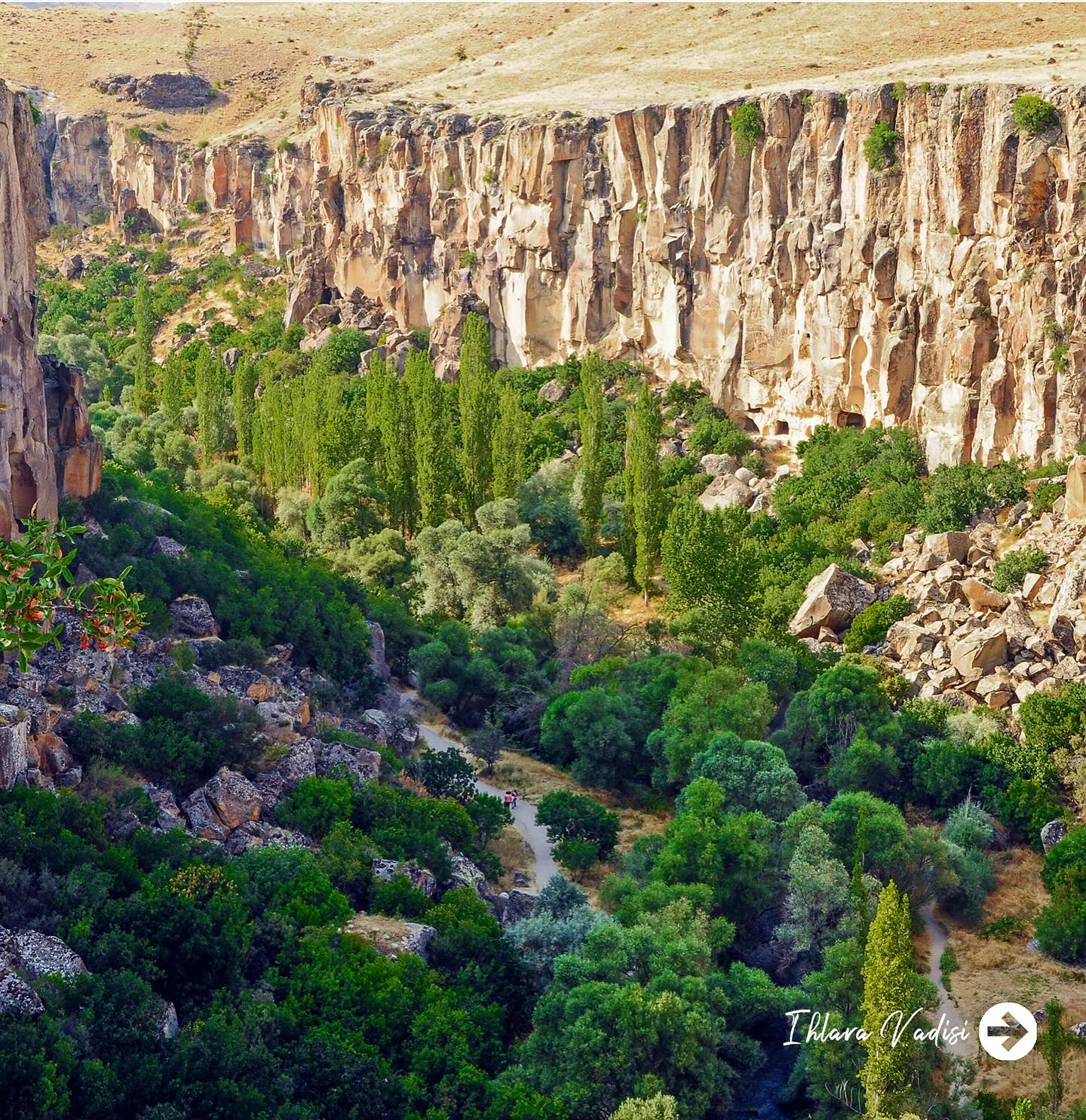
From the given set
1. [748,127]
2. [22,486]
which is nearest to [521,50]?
[748,127]

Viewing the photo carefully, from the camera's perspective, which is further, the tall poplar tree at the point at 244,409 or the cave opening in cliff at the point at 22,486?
the tall poplar tree at the point at 244,409

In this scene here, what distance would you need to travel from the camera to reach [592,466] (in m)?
50.8

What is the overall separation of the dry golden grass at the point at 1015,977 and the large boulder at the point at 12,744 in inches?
621

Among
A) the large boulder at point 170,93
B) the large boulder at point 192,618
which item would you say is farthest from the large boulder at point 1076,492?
the large boulder at point 170,93

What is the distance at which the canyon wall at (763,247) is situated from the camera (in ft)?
143

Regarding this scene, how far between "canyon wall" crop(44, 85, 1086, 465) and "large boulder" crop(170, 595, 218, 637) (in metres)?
22.9

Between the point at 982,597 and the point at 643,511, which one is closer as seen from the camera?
the point at 982,597

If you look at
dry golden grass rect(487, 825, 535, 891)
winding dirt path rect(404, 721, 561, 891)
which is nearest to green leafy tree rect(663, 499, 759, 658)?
winding dirt path rect(404, 721, 561, 891)

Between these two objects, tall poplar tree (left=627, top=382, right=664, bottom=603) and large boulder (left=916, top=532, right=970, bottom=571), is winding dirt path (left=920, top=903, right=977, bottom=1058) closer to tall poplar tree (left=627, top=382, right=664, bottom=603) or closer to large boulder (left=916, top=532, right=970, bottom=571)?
large boulder (left=916, top=532, right=970, bottom=571)

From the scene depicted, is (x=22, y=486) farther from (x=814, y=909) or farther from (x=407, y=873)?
(x=814, y=909)

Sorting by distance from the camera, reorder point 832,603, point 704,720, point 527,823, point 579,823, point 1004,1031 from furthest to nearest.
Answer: point 832,603 < point 704,720 < point 527,823 < point 579,823 < point 1004,1031

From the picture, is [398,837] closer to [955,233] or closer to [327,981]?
[327,981]

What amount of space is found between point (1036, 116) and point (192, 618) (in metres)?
27.1

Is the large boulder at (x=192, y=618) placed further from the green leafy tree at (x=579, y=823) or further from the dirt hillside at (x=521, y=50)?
the dirt hillside at (x=521, y=50)
